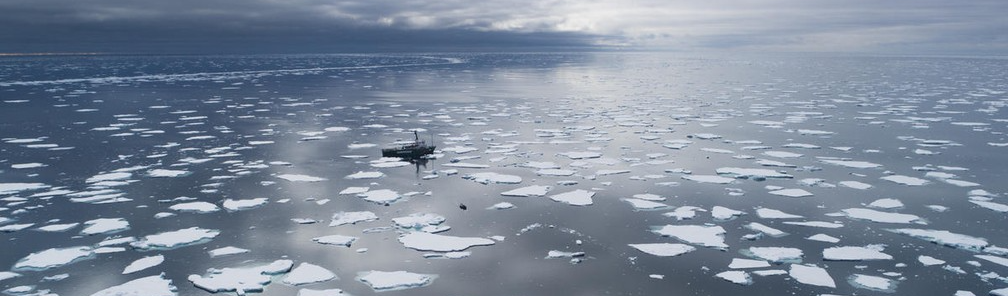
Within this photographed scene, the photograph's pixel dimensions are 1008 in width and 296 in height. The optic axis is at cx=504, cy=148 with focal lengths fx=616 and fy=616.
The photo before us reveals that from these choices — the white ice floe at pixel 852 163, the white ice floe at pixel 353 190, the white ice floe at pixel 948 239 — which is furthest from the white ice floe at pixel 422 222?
the white ice floe at pixel 852 163

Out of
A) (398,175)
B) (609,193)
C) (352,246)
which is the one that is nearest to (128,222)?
(352,246)

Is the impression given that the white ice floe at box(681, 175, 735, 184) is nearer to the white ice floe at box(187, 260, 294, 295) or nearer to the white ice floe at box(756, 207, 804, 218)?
the white ice floe at box(756, 207, 804, 218)

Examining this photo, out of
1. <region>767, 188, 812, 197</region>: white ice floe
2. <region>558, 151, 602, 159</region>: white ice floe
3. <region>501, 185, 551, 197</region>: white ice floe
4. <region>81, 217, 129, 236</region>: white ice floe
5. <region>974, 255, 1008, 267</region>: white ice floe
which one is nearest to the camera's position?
<region>974, 255, 1008, 267</region>: white ice floe

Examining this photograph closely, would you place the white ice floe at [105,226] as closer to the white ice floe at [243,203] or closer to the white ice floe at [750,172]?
the white ice floe at [243,203]

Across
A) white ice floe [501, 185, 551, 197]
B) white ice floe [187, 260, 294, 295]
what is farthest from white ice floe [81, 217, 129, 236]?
white ice floe [501, 185, 551, 197]

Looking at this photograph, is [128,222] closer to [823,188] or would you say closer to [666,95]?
[823,188]

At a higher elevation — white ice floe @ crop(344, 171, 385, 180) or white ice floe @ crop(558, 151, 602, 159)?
white ice floe @ crop(344, 171, 385, 180)

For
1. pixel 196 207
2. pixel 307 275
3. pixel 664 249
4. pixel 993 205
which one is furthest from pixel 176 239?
pixel 993 205
